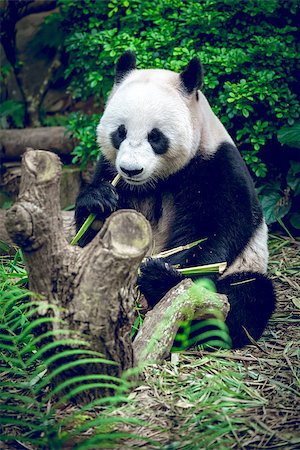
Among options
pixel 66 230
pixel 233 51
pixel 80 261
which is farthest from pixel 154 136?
pixel 233 51

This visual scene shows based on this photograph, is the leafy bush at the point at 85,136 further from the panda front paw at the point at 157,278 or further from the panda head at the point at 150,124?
the panda front paw at the point at 157,278

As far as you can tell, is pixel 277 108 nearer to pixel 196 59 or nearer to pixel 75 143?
pixel 196 59

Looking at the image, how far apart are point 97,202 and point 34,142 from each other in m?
3.42

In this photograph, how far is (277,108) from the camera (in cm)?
524

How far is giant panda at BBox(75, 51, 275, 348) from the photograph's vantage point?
3.78 meters

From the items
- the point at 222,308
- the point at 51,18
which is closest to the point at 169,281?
the point at 222,308

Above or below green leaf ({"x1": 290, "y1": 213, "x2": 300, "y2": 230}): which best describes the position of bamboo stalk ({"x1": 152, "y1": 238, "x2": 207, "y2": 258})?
above

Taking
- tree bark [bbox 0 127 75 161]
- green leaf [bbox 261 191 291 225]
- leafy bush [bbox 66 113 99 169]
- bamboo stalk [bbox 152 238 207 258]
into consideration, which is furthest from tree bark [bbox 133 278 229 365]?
tree bark [bbox 0 127 75 161]

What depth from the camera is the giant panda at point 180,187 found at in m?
3.78

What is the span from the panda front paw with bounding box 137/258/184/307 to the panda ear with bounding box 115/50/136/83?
50.5 inches

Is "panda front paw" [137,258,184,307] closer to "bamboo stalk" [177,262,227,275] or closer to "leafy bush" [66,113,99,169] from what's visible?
"bamboo stalk" [177,262,227,275]

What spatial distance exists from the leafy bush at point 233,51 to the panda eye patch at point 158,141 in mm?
1503

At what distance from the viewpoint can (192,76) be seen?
13.0 feet

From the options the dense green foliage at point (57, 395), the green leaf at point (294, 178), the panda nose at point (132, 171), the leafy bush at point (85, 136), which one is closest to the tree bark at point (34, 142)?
the leafy bush at point (85, 136)
